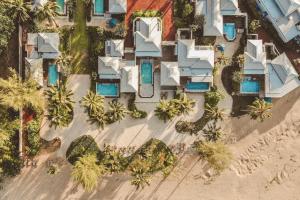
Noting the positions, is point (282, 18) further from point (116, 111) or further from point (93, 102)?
point (93, 102)

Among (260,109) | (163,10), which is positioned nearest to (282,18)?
(260,109)

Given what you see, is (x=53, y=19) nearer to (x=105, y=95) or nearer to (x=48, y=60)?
(x=48, y=60)

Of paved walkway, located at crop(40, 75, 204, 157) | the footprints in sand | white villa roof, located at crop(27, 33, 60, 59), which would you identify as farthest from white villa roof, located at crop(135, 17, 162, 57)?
the footprints in sand

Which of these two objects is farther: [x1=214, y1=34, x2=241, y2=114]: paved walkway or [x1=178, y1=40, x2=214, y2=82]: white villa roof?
[x1=214, y1=34, x2=241, y2=114]: paved walkway

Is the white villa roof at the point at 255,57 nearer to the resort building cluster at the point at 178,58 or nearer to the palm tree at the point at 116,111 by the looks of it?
the resort building cluster at the point at 178,58

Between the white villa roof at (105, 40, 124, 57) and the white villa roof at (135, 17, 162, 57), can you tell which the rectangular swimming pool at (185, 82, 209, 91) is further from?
the white villa roof at (105, 40, 124, 57)
